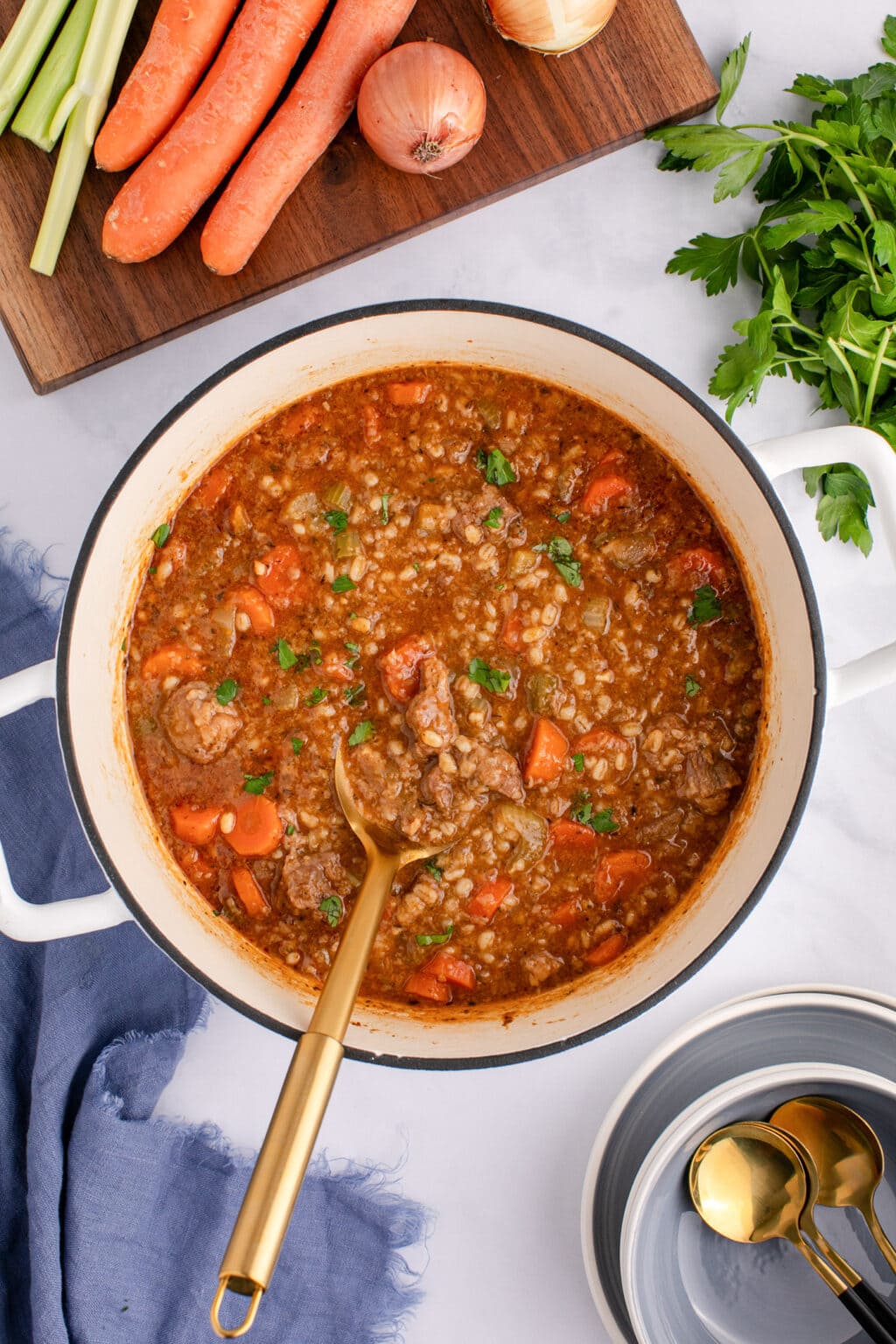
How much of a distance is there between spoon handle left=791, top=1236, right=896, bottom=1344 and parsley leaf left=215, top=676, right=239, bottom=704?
2428mm

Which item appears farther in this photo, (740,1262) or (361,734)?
(740,1262)

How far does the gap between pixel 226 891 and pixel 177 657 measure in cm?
76

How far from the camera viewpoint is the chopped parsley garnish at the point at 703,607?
11.2 ft

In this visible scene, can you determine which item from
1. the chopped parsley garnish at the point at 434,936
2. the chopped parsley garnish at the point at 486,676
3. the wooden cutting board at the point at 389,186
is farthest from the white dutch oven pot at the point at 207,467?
the chopped parsley garnish at the point at 486,676

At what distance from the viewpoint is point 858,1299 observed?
10.9 ft

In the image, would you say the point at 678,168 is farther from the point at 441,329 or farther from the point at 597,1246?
the point at 597,1246

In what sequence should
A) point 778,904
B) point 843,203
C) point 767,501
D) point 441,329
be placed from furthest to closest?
1. point 778,904
2. point 843,203
3. point 441,329
4. point 767,501

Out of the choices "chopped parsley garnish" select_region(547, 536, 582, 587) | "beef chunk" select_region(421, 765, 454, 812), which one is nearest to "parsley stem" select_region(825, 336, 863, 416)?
"chopped parsley garnish" select_region(547, 536, 582, 587)

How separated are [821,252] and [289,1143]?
3104 mm

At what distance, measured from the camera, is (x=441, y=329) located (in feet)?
10.8

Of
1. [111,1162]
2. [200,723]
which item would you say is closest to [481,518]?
[200,723]

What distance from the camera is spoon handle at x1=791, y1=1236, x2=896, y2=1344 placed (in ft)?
10.8

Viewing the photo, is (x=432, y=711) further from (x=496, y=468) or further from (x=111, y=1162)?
(x=111, y=1162)

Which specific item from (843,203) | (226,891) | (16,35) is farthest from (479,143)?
(226,891)
